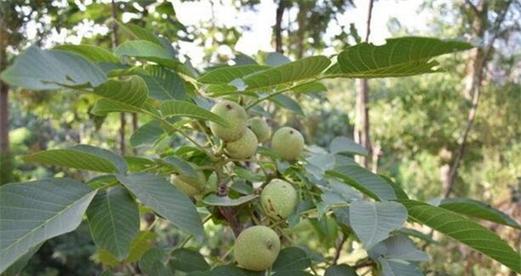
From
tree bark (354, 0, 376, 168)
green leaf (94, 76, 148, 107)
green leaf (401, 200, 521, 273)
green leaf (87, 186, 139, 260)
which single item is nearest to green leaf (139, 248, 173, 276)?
green leaf (87, 186, 139, 260)

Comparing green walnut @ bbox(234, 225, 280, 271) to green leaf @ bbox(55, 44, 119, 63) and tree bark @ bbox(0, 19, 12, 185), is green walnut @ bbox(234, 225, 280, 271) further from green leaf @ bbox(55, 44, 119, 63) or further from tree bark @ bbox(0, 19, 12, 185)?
tree bark @ bbox(0, 19, 12, 185)

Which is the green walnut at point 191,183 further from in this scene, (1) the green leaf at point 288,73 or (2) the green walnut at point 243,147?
(1) the green leaf at point 288,73

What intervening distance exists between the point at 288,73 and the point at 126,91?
Result: 0.19 meters

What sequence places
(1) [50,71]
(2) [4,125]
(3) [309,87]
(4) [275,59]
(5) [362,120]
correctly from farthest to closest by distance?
1. (5) [362,120]
2. (2) [4,125]
3. (4) [275,59]
4. (3) [309,87]
5. (1) [50,71]

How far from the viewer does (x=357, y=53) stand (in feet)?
2.38

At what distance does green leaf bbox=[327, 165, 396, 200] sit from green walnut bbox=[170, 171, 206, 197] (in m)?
0.20

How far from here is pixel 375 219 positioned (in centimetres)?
73

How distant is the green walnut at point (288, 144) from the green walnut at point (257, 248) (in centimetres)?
14

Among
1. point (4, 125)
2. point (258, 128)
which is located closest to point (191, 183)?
point (258, 128)

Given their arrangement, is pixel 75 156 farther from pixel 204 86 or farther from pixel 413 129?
pixel 413 129

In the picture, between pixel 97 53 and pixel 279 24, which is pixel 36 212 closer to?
pixel 97 53

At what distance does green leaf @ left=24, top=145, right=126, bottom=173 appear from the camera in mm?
730

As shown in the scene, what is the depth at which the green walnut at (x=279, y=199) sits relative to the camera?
854mm

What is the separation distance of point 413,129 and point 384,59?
319 centimetres
